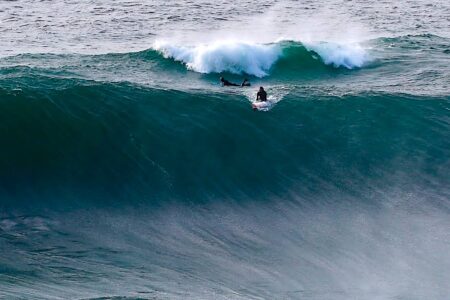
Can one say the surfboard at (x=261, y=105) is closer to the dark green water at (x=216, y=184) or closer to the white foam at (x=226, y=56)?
the dark green water at (x=216, y=184)

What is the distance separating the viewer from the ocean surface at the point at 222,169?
1861 centimetres

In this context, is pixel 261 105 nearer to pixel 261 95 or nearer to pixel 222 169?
pixel 261 95

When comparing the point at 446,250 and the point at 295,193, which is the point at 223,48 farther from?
the point at 446,250

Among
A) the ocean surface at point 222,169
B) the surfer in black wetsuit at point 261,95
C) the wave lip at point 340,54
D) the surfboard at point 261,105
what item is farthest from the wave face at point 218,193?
the wave lip at point 340,54

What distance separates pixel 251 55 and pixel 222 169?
9.41 metres

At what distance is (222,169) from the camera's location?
77.1ft

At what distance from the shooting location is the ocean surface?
18.6 m

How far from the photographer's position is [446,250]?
19.9 meters

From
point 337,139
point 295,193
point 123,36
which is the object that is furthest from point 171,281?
point 123,36

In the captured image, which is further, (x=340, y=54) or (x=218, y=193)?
(x=340, y=54)

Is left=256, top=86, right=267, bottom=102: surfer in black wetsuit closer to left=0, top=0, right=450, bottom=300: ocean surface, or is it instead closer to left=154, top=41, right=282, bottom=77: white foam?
left=0, top=0, right=450, bottom=300: ocean surface

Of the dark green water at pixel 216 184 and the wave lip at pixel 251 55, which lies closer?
the dark green water at pixel 216 184

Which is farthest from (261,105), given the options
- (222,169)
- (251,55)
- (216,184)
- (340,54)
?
(340,54)

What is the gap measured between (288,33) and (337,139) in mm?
13666
